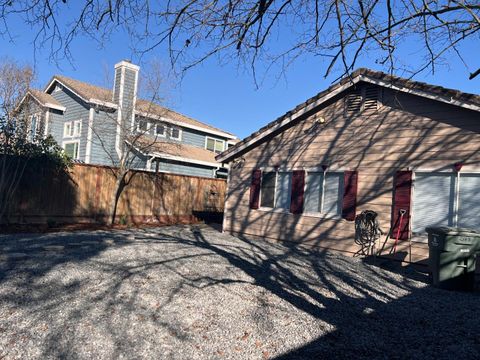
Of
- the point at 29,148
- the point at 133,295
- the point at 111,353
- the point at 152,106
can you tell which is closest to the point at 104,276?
the point at 133,295

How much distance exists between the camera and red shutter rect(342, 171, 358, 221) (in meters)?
9.68

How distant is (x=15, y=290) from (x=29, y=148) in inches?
287

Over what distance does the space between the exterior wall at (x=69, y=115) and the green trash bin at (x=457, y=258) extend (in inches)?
693

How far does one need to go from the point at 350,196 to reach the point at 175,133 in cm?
1395

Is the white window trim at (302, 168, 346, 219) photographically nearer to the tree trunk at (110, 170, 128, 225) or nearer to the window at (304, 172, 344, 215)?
the window at (304, 172, 344, 215)

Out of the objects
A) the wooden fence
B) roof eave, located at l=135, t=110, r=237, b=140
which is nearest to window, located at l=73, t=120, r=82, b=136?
roof eave, located at l=135, t=110, r=237, b=140

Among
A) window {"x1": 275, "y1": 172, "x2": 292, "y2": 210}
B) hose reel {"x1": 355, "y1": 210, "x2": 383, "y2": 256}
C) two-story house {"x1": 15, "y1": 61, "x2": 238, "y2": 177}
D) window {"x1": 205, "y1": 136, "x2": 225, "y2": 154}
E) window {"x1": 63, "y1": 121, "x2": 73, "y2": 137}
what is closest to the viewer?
hose reel {"x1": 355, "y1": 210, "x2": 383, "y2": 256}

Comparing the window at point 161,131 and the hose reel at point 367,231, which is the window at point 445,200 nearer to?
the hose reel at point 367,231

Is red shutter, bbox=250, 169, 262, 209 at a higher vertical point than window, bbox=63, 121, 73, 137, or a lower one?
lower

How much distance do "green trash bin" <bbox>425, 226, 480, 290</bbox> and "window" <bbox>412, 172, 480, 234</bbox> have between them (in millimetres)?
1159

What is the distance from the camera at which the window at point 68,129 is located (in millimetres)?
20806

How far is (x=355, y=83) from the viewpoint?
33.2 ft

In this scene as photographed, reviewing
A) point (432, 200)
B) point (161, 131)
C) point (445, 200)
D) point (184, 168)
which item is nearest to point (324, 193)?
point (432, 200)

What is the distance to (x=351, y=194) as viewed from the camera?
32.0 feet
